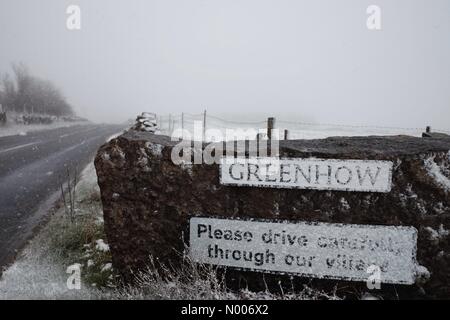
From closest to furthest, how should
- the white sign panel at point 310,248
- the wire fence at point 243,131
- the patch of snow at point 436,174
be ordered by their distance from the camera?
the patch of snow at point 436,174 → the white sign panel at point 310,248 → the wire fence at point 243,131

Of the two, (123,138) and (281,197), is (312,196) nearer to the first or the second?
(281,197)

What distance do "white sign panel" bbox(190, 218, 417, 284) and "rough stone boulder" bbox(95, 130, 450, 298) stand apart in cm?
8

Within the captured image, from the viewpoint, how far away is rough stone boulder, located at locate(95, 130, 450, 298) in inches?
126

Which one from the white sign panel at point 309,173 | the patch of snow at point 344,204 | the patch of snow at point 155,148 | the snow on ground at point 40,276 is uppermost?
the patch of snow at point 155,148

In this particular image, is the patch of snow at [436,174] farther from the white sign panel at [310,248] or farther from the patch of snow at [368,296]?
the patch of snow at [368,296]

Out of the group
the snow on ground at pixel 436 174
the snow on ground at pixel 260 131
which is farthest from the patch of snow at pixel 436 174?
the snow on ground at pixel 260 131

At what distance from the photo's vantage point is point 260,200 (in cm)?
343

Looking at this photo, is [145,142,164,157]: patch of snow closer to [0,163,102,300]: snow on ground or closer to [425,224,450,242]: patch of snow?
[0,163,102,300]: snow on ground

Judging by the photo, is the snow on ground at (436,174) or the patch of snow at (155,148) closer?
the snow on ground at (436,174)

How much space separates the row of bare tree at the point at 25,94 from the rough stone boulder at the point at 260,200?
107 ft

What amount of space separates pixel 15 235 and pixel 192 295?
130 inches

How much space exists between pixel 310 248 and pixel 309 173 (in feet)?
2.28

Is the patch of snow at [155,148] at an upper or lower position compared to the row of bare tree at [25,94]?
lower

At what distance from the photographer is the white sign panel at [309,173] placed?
3.22 meters
